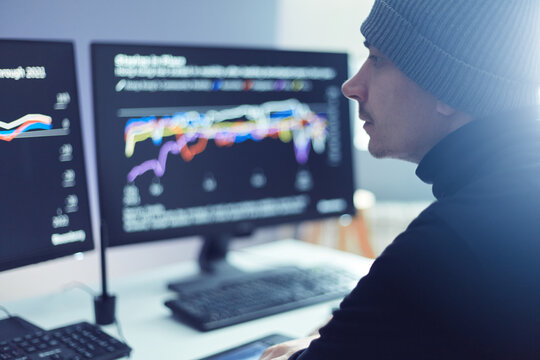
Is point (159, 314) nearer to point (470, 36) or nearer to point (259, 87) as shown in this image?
point (259, 87)

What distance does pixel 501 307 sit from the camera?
747 millimetres

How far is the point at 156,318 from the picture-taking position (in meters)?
1.26

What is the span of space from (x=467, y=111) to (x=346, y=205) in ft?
2.39

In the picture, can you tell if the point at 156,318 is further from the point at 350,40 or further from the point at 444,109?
the point at 350,40

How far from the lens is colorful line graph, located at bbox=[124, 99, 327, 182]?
137cm

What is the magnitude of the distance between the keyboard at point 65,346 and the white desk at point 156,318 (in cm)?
6

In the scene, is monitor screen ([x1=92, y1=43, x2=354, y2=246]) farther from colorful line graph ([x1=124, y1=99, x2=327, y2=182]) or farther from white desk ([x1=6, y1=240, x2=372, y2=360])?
white desk ([x1=6, y1=240, x2=372, y2=360])

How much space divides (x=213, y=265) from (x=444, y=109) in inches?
31.8

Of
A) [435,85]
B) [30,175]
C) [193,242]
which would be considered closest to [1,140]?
[30,175]

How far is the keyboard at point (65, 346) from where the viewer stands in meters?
0.99

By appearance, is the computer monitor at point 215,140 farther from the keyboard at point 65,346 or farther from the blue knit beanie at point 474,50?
the blue knit beanie at point 474,50

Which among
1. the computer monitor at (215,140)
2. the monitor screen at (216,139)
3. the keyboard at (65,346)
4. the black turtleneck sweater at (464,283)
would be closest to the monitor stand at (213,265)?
the computer monitor at (215,140)

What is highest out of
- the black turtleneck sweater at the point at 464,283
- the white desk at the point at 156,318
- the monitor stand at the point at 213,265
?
the black turtleneck sweater at the point at 464,283

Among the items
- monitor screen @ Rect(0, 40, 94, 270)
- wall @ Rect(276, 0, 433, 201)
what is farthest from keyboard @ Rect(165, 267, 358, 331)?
wall @ Rect(276, 0, 433, 201)
